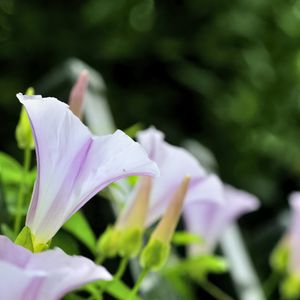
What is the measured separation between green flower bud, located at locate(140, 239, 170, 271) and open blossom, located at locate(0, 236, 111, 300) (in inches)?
6.5

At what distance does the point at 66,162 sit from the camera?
0.39 metres

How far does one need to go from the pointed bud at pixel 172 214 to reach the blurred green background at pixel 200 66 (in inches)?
41.9

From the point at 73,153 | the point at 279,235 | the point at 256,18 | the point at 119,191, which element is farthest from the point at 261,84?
the point at 73,153

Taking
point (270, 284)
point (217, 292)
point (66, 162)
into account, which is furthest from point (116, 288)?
point (270, 284)

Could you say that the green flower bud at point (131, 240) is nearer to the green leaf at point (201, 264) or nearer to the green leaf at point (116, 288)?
the green leaf at point (116, 288)

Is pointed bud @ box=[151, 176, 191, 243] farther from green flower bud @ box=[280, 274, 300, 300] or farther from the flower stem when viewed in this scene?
the flower stem

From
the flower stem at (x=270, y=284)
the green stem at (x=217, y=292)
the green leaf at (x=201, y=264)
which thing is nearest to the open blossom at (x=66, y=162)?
the green leaf at (x=201, y=264)

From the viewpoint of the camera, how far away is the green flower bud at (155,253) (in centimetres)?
49

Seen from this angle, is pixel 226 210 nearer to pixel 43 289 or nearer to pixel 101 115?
pixel 101 115

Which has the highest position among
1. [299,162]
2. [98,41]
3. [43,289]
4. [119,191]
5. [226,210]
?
[43,289]

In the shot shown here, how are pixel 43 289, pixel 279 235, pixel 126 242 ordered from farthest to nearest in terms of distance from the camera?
1. pixel 279 235
2. pixel 126 242
3. pixel 43 289

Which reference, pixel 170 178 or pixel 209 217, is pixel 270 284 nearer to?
pixel 209 217

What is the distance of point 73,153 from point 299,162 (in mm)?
1544

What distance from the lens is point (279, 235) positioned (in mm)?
1150
